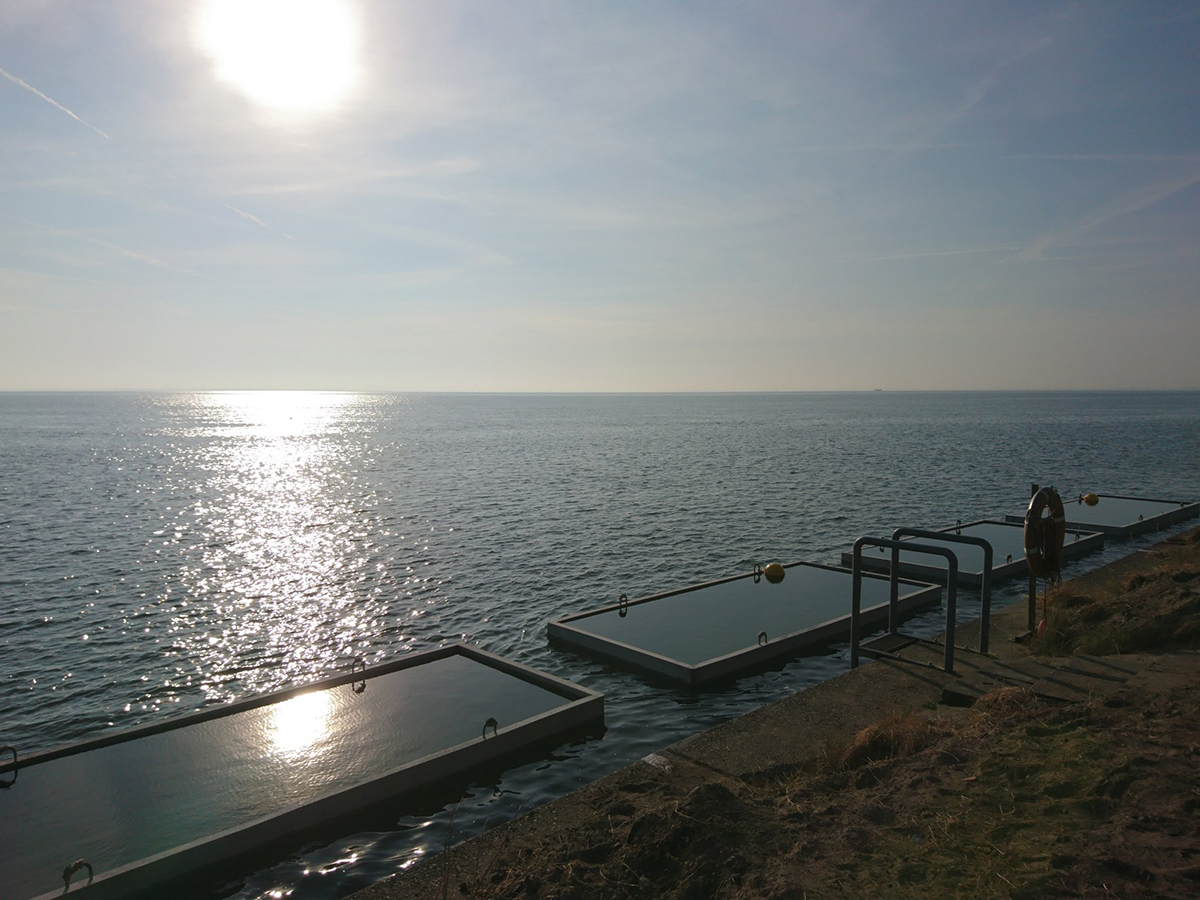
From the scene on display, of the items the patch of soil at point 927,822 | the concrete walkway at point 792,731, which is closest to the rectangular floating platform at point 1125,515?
the concrete walkway at point 792,731

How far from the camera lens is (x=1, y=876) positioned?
24.4ft

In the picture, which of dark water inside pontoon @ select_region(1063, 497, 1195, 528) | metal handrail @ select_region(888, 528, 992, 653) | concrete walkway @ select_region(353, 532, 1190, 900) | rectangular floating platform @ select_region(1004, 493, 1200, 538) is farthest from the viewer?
dark water inside pontoon @ select_region(1063, 497, 1195, 528)

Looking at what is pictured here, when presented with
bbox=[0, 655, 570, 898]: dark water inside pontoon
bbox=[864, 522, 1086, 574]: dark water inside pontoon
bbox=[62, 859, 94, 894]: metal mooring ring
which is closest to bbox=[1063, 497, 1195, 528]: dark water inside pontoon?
bbox=[864, 522, 1086, 574]: dark water inside pontoon

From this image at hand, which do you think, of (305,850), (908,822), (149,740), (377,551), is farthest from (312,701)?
(377,551)

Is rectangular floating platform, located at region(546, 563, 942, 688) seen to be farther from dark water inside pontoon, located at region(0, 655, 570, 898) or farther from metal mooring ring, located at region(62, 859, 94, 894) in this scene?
metal mooring ring, located at region(62, 859, 94, 894)

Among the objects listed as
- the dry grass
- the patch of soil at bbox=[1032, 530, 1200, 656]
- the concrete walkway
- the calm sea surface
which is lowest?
the calm sea surface

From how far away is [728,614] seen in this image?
623 inches

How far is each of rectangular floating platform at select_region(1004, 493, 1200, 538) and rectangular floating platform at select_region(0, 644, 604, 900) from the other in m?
21.5

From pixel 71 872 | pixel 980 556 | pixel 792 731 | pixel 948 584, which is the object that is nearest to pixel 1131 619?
pixel 948 584

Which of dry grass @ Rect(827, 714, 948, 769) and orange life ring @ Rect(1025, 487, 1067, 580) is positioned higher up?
orange life ring @ Rect(1025, 487, 1067, 580)

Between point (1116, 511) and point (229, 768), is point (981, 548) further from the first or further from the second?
point (229, 768)

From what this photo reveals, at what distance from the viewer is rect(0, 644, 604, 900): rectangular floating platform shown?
7.70 metres

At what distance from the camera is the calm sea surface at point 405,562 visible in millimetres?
11656

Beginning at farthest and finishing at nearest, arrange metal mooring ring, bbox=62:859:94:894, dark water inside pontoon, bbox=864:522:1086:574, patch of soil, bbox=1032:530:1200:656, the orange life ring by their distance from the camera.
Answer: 1. dark water inside pontoon, bbox=864:522:1086:574
2. the orange life ring
3. patch of soil, bbox=1032:530:1200:656
4. metal mooring ring, bbox=62:859:94:894
